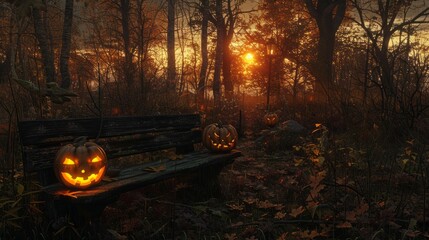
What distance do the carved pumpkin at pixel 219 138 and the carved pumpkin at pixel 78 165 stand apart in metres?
1.86

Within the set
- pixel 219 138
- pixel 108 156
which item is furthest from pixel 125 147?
pixel 219 138

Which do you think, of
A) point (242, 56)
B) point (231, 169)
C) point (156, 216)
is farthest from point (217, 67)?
point (156, 216)

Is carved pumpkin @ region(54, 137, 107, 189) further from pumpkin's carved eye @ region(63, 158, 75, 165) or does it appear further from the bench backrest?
the bench backrest

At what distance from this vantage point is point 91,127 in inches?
141

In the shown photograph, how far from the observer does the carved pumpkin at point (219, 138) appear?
4.68m

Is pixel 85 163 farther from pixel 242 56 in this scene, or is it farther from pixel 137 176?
pixel 242 56

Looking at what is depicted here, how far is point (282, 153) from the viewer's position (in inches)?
286

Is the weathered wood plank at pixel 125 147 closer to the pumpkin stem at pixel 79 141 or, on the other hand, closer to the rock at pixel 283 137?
the pumpkin stem at pixel 79 141

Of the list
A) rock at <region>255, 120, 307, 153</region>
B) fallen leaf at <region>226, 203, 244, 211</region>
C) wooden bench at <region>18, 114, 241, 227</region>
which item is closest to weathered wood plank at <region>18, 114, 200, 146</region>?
wooden bench at <region>18, 114, 241, 227</region>

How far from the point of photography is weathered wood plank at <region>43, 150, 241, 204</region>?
2844 mm

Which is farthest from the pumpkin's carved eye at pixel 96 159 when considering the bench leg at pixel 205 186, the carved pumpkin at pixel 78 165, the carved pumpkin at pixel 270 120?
the carved pumpkin at pixel 270 120

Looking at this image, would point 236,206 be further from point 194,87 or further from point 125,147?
point 194,87

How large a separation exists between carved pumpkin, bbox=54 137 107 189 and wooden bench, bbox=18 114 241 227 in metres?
0.08

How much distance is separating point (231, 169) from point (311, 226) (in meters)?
2.41
